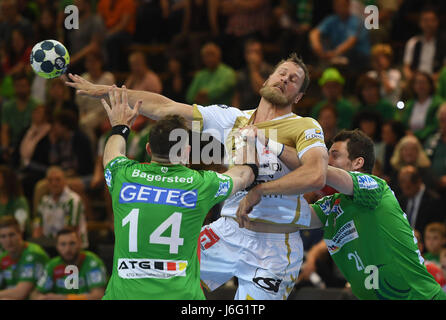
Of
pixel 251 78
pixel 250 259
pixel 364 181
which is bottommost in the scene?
pixel 250 259

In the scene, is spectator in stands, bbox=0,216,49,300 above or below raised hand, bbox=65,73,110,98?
below

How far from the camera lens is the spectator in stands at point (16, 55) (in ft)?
49.1

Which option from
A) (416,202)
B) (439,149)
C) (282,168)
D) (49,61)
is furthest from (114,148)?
(439,149)

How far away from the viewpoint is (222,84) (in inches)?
510

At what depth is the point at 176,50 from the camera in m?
14.4

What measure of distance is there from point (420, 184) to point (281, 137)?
402 cm

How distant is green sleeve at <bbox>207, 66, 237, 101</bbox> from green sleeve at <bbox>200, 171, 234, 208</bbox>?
6934 millimetres

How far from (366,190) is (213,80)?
6.86m

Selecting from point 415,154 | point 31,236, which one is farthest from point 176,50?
point 415,154

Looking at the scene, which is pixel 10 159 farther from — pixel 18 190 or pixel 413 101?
pixel 413 101

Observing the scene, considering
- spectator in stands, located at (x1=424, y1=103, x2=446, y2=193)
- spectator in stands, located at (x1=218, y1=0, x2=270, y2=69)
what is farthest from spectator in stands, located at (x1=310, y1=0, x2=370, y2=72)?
spectator in stands, located at (x1=424, y1=103, x2=446, y2=193)

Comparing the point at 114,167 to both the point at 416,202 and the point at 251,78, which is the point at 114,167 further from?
the point at 251,78

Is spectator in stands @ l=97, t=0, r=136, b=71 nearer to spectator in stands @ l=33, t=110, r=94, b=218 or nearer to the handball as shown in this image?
spectator in stands @ l=33, t=110, r=94, b=218

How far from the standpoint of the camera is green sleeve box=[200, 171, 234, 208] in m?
5.90
